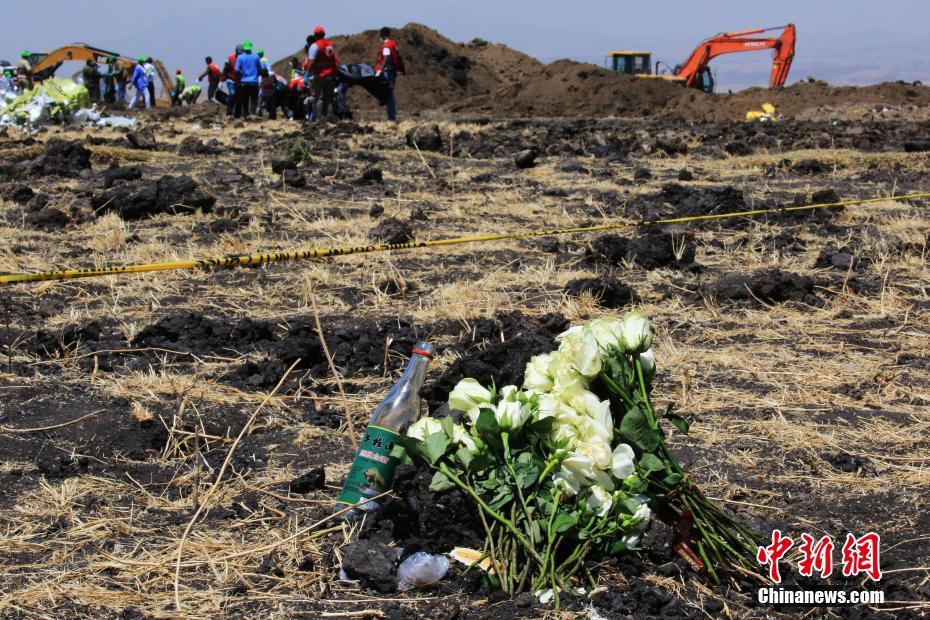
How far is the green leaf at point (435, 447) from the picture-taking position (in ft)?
9.68

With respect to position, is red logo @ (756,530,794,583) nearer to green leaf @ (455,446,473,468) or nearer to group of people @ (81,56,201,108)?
green leaf @ (455,446,473,468)

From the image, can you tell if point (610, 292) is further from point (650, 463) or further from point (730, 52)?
point (730, 52)

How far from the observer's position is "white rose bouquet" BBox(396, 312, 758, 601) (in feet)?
9.50

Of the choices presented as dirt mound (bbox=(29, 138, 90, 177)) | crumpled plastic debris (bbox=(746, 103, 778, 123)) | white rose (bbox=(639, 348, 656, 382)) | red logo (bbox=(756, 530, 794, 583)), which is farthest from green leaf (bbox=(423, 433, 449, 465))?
crumpled plastic debris (bbox=(746, 103, 778, 123))

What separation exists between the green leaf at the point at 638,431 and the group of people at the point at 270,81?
66.6 ft

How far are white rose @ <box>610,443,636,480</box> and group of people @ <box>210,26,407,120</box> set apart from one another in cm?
2031

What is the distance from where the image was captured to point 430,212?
33.1ft

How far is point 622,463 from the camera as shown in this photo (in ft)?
9.59

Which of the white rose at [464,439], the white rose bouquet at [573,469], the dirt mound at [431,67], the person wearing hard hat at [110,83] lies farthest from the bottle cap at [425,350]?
the person wearing hard hat at [110,83]

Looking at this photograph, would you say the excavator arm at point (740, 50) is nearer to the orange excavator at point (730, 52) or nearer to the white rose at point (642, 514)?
the orange excavator at point (730, 52)

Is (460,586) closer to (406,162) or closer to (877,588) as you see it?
(877,588)

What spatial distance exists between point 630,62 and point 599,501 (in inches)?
1514

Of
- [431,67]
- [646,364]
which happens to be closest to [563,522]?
[646,364]

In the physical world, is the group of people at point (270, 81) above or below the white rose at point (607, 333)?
above
